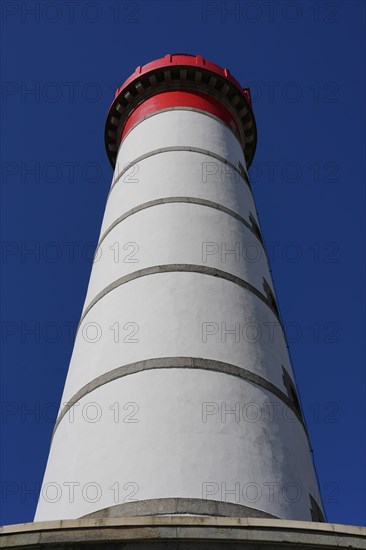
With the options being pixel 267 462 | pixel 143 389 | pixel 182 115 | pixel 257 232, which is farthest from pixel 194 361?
pixel 182 115

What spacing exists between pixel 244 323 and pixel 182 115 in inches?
221

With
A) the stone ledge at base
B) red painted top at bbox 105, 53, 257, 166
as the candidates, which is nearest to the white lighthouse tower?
the stone ledge at base

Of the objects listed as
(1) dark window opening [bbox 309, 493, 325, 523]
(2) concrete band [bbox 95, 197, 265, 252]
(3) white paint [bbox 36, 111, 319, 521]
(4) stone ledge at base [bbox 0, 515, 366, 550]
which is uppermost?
(2) concrete band [bbox 95, 197, 265, 252]

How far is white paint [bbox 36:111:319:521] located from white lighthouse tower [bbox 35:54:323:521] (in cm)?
2

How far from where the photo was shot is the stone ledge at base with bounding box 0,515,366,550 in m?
4.62

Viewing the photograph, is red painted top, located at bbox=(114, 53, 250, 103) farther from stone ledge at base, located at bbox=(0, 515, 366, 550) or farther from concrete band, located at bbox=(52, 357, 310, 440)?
stone ledge at base, located at bbox=(0, 515, 366, 550)

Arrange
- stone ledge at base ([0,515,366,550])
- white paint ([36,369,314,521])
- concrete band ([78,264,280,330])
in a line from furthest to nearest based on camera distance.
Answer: concrete band ([78,264,280,330]) → white paint ([36,369,314,521]) → stone ledge at base ([0,515,366,550])

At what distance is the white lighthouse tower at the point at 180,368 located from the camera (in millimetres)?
6363

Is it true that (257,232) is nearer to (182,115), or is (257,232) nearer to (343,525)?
(182,115)

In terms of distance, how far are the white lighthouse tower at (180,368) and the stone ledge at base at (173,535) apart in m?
1.30

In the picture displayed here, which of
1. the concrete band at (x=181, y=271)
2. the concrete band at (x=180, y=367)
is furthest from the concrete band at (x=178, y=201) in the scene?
the concrete band at (x=180, y=367)

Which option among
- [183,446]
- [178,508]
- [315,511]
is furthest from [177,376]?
[315,511]

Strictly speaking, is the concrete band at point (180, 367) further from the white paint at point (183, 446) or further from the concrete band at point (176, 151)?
the concrete band at point (176, 151)

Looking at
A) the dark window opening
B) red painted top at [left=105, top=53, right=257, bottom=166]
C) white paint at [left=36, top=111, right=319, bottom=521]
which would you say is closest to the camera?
white paint at [left=36, top=111, right=319, bottom=521]
